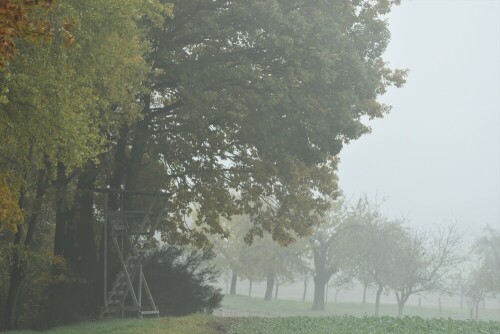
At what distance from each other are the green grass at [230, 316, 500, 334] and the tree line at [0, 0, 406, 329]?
5466 mm

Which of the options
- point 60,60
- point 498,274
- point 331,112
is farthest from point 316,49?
point 498,274

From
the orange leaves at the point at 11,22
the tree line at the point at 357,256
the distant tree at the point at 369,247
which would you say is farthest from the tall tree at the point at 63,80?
the distant tree at the point at 369,247

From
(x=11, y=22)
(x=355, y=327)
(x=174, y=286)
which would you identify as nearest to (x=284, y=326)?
(x=355, y=327)

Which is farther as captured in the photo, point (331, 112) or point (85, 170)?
point (85, 170)

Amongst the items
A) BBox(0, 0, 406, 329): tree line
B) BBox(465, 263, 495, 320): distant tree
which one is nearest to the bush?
BBox(0, 0, 406, 329): tree line

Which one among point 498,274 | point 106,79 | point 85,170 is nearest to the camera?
point 106,79

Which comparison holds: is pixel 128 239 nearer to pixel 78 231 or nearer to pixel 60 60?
pixel 78 231

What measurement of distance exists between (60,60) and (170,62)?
787 centimetres

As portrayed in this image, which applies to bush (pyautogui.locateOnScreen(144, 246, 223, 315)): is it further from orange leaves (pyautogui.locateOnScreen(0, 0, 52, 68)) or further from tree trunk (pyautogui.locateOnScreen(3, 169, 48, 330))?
orange leaves (pyautogui.locateOnScreen(0, 0, 52, 68))

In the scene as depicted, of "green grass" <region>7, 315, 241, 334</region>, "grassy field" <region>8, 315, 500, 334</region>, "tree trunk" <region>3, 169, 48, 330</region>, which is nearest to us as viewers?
"grassy field" <region>8, 315, 500, 334</region>

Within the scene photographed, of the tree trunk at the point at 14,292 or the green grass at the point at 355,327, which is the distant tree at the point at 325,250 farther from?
the green grass at the point at 355,327

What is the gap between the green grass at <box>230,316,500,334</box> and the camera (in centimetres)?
1573

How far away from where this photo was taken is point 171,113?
24203 mm

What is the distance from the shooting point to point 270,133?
20781 mm
